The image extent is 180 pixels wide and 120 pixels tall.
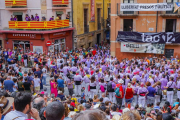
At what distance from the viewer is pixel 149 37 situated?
884 inches

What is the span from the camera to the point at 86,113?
86.7 inches

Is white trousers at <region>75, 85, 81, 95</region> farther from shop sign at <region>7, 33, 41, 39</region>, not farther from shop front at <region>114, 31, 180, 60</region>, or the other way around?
shop sign at <region>7, 33, 41, 39</region>

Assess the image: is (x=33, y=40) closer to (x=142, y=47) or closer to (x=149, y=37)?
(x=142, y=47)

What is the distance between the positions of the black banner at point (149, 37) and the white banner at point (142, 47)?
39 centimetres

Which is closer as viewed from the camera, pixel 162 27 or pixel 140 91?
pixel 140 91

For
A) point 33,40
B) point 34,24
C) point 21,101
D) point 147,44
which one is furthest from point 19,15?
point 21,101

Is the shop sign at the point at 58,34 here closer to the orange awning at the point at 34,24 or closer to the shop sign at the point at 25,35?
the orange awning at the point at 34,24

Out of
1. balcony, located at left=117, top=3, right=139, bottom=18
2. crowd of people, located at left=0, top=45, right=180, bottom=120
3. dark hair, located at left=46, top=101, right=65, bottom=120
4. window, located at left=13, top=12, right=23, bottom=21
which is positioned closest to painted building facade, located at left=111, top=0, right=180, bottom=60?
balcony, located at left=117, top=3, right=139, bottom=18

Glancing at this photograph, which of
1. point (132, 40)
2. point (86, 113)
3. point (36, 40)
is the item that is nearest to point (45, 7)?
point (36, 40)

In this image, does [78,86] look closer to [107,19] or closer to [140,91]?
[140,91]

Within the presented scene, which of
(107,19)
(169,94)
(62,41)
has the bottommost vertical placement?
(169,94)

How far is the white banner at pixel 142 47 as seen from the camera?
22253mm

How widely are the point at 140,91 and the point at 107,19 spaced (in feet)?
85.8

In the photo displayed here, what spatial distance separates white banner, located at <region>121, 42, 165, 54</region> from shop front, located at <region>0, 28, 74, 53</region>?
25.5 ft
